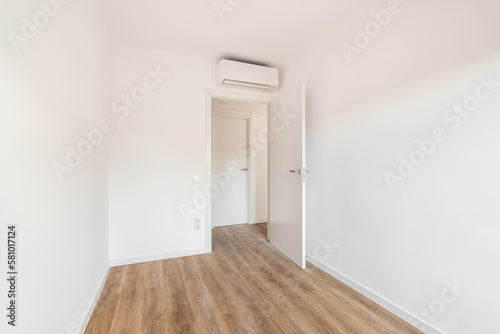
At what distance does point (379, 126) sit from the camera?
1.84m

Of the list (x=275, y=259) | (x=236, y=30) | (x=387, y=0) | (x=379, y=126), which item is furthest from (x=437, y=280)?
(x=236, y=30)

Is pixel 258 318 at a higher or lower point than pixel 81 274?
lower

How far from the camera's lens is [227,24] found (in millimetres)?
2221

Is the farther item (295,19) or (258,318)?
Result: (295,19)

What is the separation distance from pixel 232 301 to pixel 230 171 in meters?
2.71

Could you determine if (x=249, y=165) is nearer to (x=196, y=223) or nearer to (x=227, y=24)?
(x=196, y=223)

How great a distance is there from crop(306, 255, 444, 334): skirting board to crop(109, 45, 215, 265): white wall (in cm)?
157

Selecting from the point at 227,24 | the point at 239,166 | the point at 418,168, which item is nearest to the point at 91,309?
the point at 418,168

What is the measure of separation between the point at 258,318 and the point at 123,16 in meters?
2.80

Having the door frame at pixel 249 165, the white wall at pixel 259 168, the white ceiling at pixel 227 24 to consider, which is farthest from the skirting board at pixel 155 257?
the white ceiling at pixel 227 24

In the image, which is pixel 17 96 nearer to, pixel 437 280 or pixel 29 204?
pixel 29 204

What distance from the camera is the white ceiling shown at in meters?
1.96

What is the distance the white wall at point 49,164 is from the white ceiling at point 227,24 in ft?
1.38

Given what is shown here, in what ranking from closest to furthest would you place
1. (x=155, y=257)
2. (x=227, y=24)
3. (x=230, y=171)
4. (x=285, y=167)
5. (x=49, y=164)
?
1. (x=49, y=164)
2. (x=227, y=24)
3. (x=155, y=257)
4. (x=285, y=167)
5. (x=230, y=171)
